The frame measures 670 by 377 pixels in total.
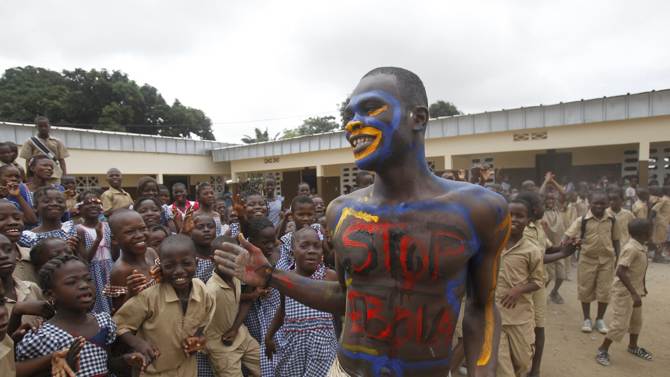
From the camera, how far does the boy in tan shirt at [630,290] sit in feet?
14.0

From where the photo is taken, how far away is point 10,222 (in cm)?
283

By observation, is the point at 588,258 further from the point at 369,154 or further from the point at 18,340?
the point at 18,340

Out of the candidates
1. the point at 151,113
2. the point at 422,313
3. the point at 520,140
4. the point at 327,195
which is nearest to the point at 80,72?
the point at 151,113

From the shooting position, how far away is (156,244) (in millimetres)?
3807

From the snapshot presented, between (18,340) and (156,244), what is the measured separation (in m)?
1.73

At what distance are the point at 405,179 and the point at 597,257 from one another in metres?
5.02

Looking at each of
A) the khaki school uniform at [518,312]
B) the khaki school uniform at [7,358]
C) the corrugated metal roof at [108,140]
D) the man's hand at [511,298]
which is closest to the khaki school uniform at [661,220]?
the khaki school uniform at [518,312]

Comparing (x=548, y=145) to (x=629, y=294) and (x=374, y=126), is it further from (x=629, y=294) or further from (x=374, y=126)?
(x=374, y=126)

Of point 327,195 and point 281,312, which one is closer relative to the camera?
point 281,312

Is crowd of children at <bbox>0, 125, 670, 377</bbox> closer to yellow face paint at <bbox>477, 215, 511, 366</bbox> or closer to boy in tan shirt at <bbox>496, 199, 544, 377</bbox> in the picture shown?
boy in tan shirt at <bbox>496, 199, 544, 377</bbox>

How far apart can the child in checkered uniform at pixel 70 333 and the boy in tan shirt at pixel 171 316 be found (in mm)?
159

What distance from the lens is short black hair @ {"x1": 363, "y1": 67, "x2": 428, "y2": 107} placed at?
62.6 inches

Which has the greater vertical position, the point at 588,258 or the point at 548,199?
the point at 548,199

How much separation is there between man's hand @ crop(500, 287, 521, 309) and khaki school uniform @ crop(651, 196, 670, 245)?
25.2 feet
